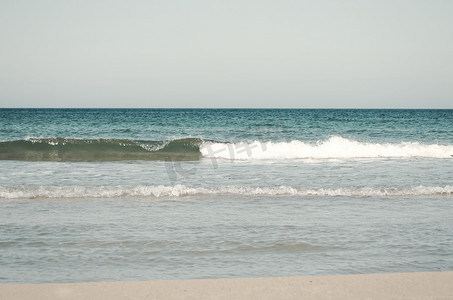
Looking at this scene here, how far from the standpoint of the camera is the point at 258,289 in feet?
13.8

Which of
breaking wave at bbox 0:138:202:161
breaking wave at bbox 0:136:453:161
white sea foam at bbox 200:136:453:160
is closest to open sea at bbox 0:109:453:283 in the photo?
breaking wave at bbox 0:138:202:161

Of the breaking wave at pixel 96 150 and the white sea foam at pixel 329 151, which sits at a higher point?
the white sea foam at pixel 329 151

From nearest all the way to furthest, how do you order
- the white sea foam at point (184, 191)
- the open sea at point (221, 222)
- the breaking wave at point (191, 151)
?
the open sea at point (221, 222) < the white sea foam at point (184, 191) < the breaking wave at point (191, 151)

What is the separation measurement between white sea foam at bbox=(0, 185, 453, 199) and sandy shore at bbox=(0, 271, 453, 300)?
16.6ft

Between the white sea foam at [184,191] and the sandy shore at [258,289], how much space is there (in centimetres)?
506

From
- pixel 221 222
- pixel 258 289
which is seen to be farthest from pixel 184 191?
pixel 258 289

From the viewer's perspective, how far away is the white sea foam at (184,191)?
930cm

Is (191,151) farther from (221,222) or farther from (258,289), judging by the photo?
(258,289)

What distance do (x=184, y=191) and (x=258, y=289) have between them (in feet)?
18.1

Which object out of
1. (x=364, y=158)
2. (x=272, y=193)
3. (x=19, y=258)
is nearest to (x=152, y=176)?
(x=272, y=193)

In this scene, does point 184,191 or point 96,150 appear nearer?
point 184,191

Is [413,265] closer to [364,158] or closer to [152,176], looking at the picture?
[152,176]

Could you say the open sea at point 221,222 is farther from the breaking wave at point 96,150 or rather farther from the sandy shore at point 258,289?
the breaking wave at point 96,150

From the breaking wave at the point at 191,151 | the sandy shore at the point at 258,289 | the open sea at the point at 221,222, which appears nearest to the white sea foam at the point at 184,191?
the open sea at the point at 221,222
